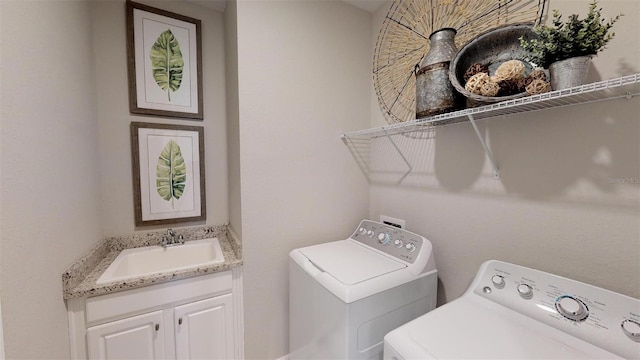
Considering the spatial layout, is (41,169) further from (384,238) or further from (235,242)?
(384,238)

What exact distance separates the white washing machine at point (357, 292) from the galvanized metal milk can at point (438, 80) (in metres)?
0.67

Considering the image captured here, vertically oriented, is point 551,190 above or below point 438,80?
below

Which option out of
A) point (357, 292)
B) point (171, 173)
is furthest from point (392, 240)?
point (171, 173)

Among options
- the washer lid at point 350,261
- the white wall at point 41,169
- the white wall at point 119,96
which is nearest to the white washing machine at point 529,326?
the washer lid at point 350,261

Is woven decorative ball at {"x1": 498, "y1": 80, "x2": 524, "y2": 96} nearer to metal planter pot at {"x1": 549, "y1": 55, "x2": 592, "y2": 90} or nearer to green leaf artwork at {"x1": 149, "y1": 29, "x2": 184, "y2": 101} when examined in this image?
metal planter pot at {"x1": 549, "y1": 55, "x2": 592, "y2": 90}

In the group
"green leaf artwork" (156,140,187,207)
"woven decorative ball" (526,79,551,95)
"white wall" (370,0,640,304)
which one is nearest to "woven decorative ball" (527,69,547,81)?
"woven decorative ball" (526,79,551,95)

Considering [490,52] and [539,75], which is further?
[490,52]

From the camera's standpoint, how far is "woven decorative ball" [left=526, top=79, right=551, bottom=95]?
748 mm

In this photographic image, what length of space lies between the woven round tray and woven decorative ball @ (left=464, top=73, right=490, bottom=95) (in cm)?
33

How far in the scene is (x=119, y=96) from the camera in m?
Answer: 1.55

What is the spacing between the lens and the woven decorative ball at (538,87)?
0.75m

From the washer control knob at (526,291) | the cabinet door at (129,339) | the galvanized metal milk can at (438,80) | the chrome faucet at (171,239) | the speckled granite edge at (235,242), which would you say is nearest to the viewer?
the washer control knob at (526,291)

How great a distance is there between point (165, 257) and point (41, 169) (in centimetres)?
90

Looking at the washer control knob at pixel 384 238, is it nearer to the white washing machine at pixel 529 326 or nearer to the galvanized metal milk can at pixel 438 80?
the white washing machine at pixel 529 326
